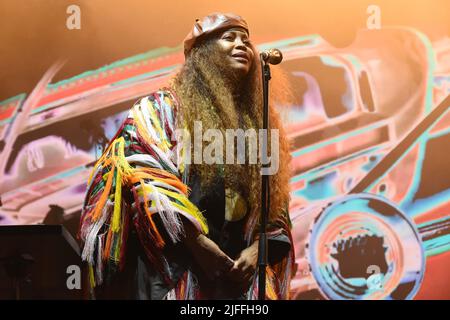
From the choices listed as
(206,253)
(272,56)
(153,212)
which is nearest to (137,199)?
(153,212)

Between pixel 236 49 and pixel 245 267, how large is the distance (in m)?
0.75

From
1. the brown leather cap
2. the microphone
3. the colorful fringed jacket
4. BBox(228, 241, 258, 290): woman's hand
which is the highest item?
the brown leather cap

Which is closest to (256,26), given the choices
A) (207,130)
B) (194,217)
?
(207,130)

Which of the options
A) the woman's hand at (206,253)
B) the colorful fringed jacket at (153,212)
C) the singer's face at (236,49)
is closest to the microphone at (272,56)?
the singer's face at (236,49)

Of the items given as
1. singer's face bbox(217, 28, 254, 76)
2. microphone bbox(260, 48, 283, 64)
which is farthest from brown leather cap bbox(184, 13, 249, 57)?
microphone bbox(260, 48, 283, 64)

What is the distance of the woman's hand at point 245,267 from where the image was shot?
2557mm

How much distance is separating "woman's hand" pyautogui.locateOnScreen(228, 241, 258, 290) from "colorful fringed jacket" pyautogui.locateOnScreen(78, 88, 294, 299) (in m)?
0.03

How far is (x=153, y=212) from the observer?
250 centimetres

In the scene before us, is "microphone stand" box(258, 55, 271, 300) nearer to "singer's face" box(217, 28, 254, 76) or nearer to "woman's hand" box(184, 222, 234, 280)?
"woman's hand" box(184, 222, 234, 280)

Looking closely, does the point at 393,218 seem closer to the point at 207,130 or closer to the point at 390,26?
the point at 390,26

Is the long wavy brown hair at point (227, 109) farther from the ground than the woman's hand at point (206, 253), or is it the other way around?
the long wavy brown hair at point (227, 109)

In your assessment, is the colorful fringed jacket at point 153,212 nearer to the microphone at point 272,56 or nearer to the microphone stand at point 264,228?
the microphone stand at point 264,228

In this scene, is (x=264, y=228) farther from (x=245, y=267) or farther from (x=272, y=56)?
(x=272, y=56)

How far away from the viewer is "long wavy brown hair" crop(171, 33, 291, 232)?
267cm
